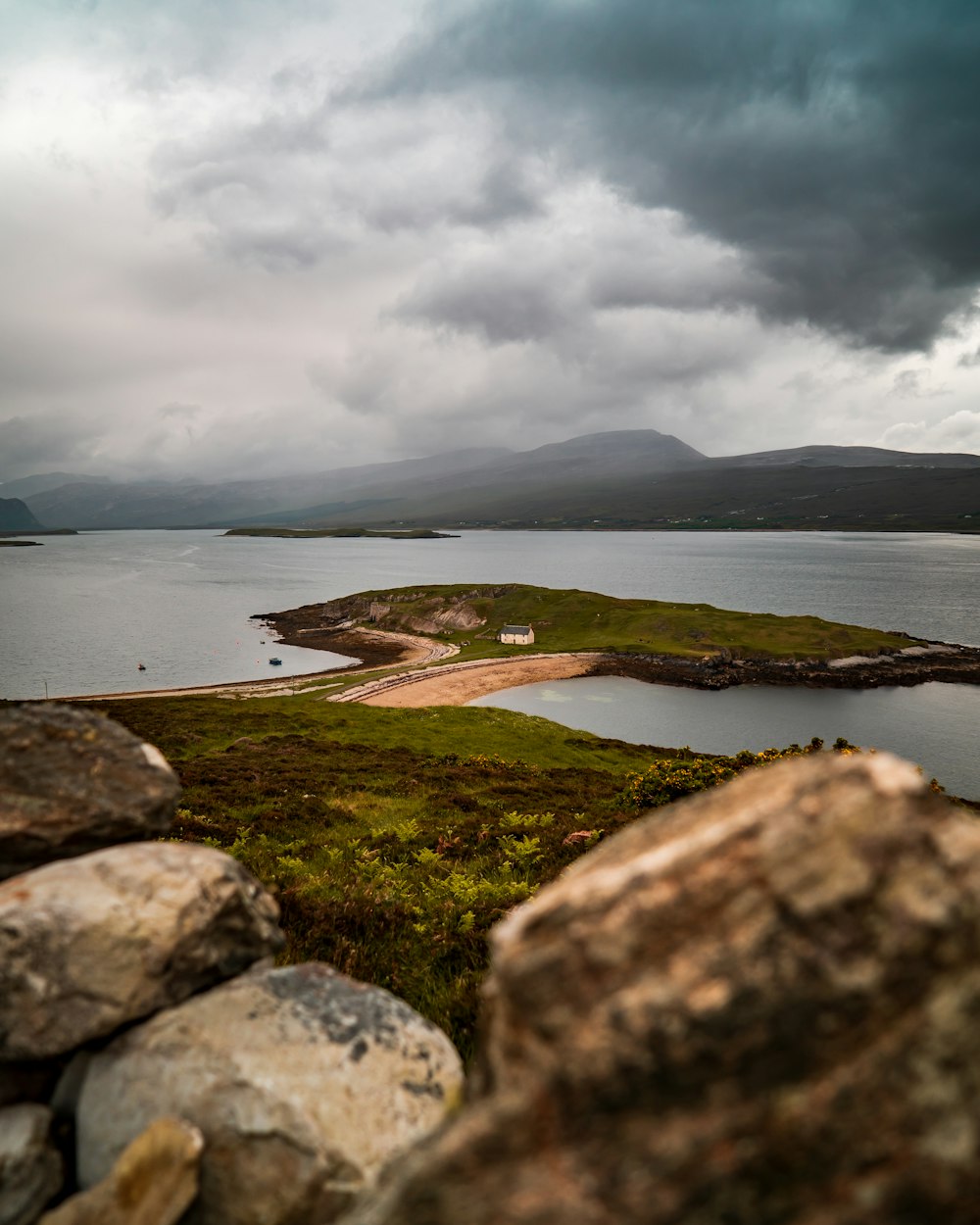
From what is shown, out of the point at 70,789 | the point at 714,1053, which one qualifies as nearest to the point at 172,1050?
the point at 70,789

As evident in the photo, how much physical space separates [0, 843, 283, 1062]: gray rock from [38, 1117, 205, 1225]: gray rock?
1.15 metres

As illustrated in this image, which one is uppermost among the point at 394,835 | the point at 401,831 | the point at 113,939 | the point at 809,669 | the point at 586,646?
the point at 113,939

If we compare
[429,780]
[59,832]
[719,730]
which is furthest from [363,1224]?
[719,730]

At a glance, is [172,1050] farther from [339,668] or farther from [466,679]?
[339,668]

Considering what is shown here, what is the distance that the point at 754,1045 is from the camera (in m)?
3.02

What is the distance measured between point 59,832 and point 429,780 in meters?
22.4

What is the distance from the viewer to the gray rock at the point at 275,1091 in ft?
16.0

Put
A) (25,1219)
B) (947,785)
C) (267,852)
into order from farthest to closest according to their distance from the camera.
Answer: (947,785) → (267,852) → (25,1219)

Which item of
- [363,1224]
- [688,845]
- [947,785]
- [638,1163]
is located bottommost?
[947,785]

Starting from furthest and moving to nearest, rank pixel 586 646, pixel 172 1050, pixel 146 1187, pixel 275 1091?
pixel 586 646, pixel 172 1050, pixel 275 1091, pixel 146 1187

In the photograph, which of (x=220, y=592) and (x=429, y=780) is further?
(x=220, y=592)

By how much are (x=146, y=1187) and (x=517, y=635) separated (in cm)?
11466

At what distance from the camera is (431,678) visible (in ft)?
306

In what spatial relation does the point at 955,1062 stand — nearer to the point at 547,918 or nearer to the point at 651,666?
the point at 547,918
